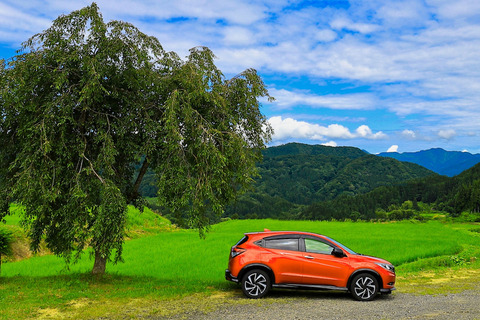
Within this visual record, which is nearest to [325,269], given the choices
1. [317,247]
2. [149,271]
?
[317,247]

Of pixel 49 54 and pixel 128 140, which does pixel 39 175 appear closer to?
pixel 128 140

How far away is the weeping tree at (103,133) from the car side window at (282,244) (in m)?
2.12

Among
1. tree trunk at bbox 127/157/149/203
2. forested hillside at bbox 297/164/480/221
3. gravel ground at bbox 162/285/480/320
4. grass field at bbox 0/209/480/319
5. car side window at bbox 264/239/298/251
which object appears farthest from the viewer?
forested hillside at bbox 297/164/480/221

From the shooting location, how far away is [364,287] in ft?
37.1

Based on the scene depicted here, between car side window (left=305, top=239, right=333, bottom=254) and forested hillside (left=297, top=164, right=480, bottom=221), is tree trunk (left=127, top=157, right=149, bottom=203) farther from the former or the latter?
forested hillside (left=297, top=164, right=480, bottom=221)

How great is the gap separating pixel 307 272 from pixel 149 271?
8458 millimetres

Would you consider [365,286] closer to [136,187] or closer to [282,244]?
[282,244]

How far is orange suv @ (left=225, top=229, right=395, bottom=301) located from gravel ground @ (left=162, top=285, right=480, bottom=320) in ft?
1.27

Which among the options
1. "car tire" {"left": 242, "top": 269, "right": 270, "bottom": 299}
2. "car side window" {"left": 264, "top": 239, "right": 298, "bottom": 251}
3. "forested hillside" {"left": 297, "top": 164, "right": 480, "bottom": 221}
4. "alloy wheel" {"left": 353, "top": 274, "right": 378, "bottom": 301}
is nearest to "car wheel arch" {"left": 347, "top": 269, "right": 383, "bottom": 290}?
"alloy wheel" {"left": 353, "top": 274, "right": 378, "bottom": 301}

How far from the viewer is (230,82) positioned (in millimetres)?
14398

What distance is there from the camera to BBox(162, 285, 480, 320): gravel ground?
9.31m

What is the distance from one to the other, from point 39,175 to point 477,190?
107059 millimetres

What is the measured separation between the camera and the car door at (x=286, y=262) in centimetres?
1123

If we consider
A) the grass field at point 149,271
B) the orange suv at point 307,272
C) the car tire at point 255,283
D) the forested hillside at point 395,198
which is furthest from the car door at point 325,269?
the forested hillside at point 395,198
